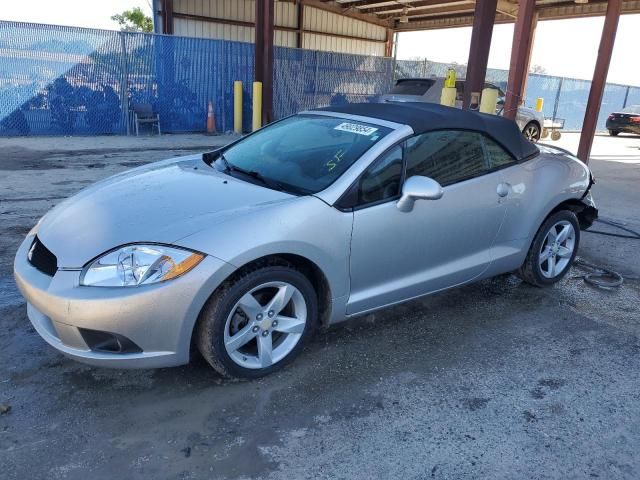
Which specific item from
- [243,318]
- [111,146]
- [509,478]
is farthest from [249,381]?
[111,146]

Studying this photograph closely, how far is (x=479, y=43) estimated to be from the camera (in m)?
8.61

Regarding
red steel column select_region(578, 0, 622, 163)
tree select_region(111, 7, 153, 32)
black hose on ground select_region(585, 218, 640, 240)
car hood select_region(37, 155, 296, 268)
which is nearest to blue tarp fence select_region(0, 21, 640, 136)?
red steel column select_region(578, 0, 622, 163)

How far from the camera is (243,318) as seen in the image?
2770mm

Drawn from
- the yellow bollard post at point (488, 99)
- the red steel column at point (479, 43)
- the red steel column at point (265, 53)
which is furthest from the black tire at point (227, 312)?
the red steel column at point (265, 53)

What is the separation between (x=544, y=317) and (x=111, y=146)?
9762 millimetres

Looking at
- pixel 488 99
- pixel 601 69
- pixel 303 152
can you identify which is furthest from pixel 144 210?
pixel 601 69

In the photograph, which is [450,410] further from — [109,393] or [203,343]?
[109,393]

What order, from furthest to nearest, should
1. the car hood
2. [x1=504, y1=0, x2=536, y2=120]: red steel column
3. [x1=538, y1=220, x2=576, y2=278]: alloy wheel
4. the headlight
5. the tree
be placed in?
the tree → [x1=504, y1=0, x2=536, y2=120]: red steel column → [x1=538, y1=220, x2=576, y2=278]: alloy wheel → the car hood → the headlight

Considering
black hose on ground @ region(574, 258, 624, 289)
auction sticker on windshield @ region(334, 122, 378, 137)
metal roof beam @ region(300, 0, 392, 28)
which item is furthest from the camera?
metal roof beam @ region(300, 0, 392, 28)

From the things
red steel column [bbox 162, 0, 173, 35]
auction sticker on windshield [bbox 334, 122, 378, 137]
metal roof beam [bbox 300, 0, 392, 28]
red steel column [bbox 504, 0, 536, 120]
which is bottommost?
auction sticker on windshield [bbox 334, 122, 378, 137]

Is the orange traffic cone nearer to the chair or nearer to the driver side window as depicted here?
the chair

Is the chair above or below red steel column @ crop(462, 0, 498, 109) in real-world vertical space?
below

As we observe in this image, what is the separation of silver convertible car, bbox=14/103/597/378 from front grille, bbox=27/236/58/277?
0.03ft

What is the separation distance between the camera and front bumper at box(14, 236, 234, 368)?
2.39 metres
